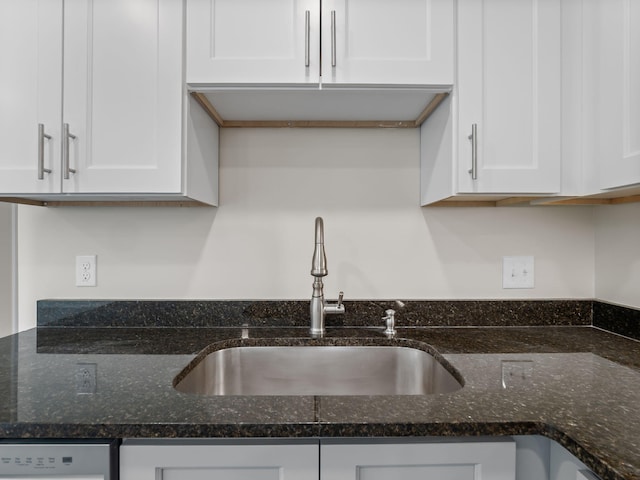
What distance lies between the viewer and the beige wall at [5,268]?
4.97 feet

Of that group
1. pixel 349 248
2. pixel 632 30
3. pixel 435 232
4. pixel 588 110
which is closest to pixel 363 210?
pixel 349 248

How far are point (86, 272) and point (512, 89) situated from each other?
1.63 m

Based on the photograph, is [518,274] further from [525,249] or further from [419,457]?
[419,457]

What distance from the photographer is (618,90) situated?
1.06 meters

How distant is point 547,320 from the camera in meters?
1.46

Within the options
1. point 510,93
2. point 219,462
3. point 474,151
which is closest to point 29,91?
point 219,462

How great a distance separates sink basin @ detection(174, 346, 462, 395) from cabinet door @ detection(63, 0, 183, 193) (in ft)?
2.04

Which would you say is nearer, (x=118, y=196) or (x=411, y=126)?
(x=118, y=196)

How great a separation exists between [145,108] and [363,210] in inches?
32.7

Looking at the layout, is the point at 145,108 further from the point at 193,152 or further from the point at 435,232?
the point at 435,232

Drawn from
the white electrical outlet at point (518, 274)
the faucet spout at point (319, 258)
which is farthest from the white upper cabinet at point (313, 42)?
the white electrical outlet at point (518, 274)

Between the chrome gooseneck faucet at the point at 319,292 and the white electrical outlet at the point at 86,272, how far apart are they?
856mm

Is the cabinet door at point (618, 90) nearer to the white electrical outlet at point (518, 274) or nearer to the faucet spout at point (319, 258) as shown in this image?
the white electrical outlet at point (518, 274)

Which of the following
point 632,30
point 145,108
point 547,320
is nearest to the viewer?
point 632,30
